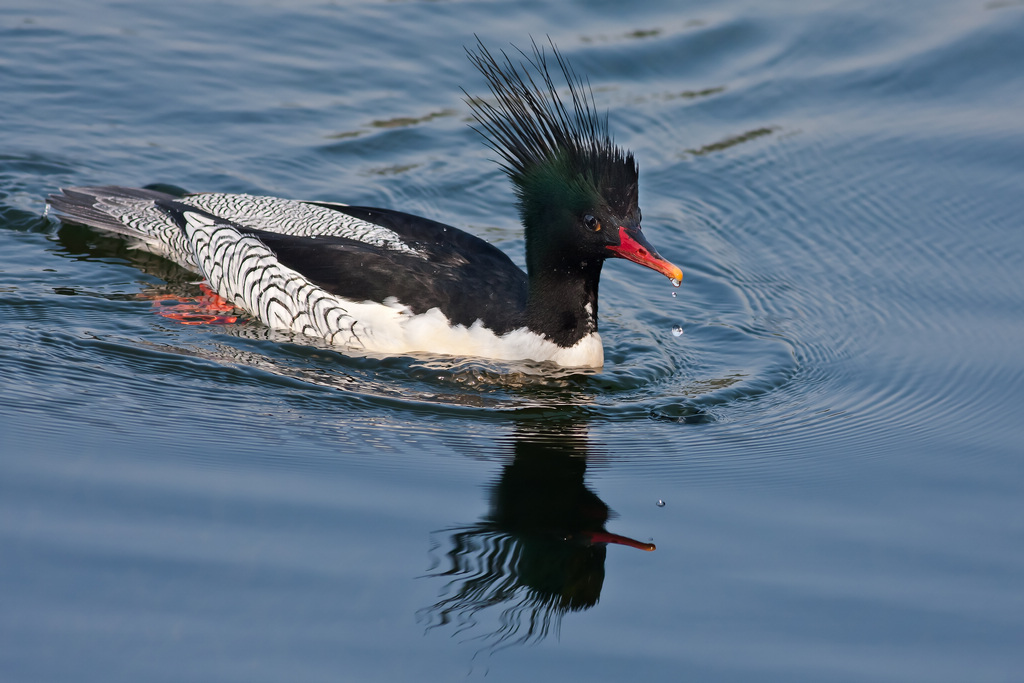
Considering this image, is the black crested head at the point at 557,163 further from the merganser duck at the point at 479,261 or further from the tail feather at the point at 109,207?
the tail feather at the point at 109,207

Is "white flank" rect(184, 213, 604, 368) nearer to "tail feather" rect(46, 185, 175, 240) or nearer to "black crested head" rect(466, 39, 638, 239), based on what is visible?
"black crested head" rect(466, 39, 638, 239)

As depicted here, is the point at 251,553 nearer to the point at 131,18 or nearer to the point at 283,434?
the point at 283,434

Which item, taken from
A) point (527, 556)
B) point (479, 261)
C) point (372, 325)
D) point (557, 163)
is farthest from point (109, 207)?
point (527, 556)

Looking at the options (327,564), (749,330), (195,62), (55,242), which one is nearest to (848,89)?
(749,330)

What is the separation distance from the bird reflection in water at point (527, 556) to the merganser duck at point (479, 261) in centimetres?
171

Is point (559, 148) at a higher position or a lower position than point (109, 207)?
higher

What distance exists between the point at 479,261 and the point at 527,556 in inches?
141

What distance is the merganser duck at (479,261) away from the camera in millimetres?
8820

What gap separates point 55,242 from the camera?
36.4 feet

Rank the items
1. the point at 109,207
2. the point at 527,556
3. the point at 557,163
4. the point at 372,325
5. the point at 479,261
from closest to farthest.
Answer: the point at 527,556
the point at 557,163
the point at 372,325
the point at 479,261
the point at 109,207

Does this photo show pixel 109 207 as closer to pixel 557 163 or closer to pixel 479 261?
pixel 479 261

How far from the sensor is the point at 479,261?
9734mm

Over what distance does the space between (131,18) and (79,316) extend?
25.1ft

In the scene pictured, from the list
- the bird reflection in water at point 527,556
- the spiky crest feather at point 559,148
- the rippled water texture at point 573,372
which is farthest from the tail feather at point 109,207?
the bird reflection in water at point 527,556
